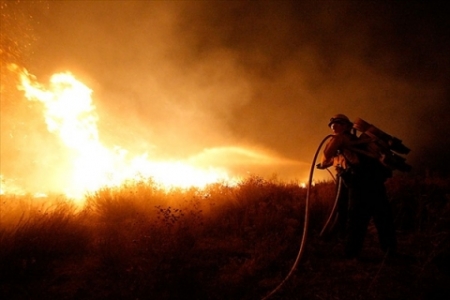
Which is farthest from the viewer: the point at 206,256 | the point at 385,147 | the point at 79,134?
the point at 79,134

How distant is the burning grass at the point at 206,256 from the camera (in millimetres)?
3230

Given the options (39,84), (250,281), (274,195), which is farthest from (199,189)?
(39,84)

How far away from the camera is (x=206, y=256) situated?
411 cm

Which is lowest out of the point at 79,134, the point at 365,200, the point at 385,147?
the point at 365,200

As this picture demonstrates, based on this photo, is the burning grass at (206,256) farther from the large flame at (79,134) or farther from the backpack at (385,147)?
the large flame at (79,134)

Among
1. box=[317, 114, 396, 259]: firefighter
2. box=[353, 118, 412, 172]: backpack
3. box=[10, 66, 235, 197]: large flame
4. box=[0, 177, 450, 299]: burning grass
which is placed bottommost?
box=[0, 177, 450, 299]: burning grass

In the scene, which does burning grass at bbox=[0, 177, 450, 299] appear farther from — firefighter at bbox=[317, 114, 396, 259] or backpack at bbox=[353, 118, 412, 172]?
backpack at bbox=[353, 118, 412, 172]

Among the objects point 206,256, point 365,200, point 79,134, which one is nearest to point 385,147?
point 365,200

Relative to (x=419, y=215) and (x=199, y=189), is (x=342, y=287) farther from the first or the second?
(x=199, y=189)

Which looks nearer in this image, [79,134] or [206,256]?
[206,256]

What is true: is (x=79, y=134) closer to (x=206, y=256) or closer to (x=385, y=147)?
(x=206, y=256)

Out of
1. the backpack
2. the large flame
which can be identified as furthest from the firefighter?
the large flame

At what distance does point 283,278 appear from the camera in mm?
3527

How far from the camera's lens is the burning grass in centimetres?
323
